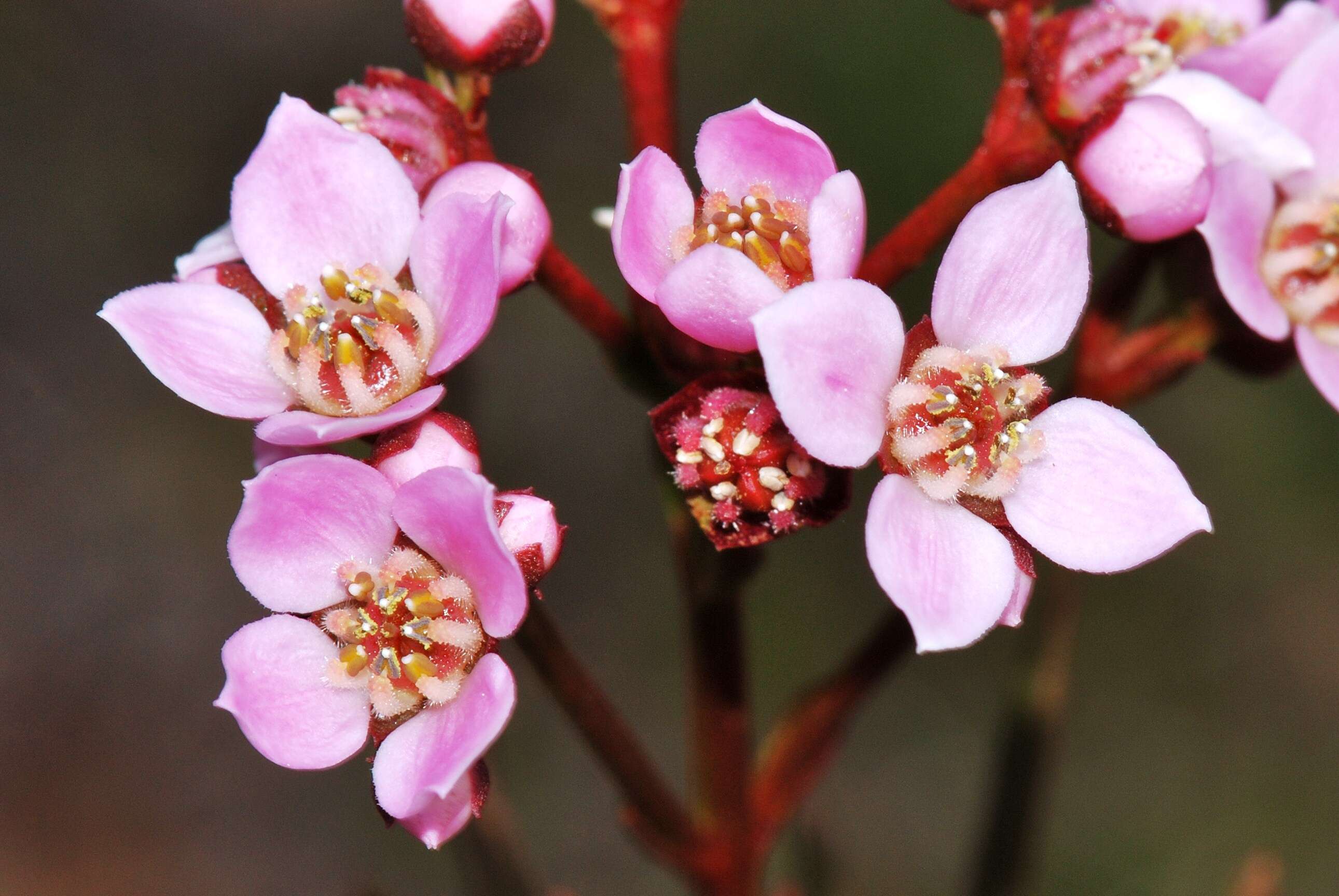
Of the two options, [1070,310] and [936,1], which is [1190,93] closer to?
[1070,310]

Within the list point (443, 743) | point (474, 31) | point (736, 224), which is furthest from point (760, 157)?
point (443, 743)

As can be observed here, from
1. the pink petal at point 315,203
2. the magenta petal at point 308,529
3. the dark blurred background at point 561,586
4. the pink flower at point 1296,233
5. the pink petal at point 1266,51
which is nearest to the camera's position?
the magenta petal at point 308,529

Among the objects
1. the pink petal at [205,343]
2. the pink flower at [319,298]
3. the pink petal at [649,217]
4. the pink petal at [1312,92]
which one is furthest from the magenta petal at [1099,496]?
the pink petal at [205,343]

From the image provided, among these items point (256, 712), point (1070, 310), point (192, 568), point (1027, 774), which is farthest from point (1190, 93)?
point (192, 568)

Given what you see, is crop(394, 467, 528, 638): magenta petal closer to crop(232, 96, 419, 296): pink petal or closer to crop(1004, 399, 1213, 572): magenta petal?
crop(232, 96, 419, 296): pink petal

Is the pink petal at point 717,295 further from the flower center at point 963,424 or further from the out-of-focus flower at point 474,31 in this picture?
the out-of-focus flower at point 474,31
